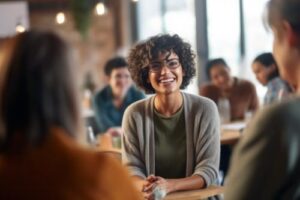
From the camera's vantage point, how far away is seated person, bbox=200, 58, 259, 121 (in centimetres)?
446

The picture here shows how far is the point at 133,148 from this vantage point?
83.0 inches

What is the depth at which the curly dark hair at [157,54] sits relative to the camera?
6.83 feet

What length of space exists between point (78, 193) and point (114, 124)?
3.03 metres

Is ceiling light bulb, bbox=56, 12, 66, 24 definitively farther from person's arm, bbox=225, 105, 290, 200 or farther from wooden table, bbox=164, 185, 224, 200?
person's arm, bbox=225, 105, 290, 200

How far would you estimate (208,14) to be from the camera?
6344 mm

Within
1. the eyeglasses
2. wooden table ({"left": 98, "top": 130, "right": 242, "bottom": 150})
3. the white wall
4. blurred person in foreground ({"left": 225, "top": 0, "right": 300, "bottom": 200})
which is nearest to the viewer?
blurred person in foreground ({"left": 225, "top": 0, "right": 300, "bottom": 200})

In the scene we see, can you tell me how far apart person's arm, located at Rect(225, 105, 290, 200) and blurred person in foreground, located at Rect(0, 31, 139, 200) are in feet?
0.87

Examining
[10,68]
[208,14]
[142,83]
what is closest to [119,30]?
[208,14]

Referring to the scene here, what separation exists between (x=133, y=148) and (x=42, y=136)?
2.93 feet

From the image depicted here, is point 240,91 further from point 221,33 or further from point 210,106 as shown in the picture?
point 210,106

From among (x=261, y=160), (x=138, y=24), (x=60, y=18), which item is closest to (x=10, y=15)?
(x=60, y=18)

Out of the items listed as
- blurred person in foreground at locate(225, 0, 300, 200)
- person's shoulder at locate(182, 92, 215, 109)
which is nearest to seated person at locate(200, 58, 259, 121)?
person's shoulder at locate(182, 92, 215, 109)

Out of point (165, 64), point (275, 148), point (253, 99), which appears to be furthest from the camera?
point (253, 99)

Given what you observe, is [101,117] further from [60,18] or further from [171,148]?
[60,18]
